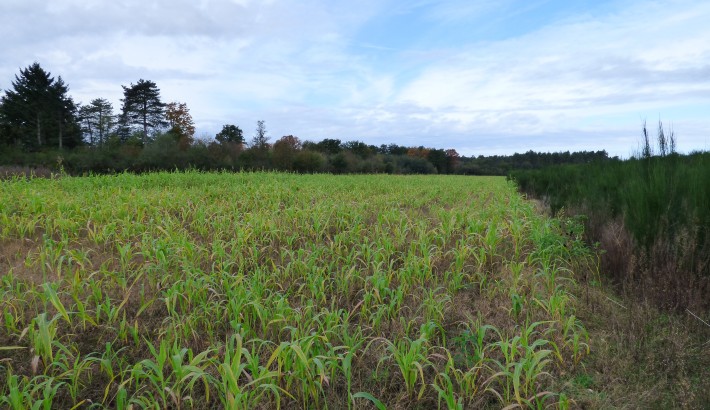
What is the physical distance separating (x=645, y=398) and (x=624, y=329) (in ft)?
2.35

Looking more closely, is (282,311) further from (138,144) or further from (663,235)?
(138,144)

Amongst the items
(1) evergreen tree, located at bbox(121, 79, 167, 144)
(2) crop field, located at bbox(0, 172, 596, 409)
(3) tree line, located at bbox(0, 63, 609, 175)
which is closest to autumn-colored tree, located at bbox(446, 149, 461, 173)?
(3) tree line, located at bbox(0, 63, 609, 175)

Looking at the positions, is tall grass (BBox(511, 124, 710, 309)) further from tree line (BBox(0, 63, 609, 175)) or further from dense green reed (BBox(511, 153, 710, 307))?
tree line (BBox(0, 63, 609, 175))

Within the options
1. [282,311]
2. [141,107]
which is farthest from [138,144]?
[282,311]

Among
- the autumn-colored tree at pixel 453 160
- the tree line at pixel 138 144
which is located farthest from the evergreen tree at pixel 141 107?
the autumn-colored tree at pixel 453 160

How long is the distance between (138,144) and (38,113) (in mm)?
7889

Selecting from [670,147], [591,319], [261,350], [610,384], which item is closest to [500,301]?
[591,319]

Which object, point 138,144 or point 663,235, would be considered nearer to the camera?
point 663,235

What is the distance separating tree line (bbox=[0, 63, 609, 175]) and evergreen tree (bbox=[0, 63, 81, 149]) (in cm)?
6

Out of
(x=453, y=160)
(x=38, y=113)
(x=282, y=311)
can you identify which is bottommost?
(x=282, y=311)

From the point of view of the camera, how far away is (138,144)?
32.9 m

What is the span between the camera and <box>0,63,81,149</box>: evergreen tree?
31141 millimetres

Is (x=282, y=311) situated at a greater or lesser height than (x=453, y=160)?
lesser

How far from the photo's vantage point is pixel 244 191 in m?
8.33
